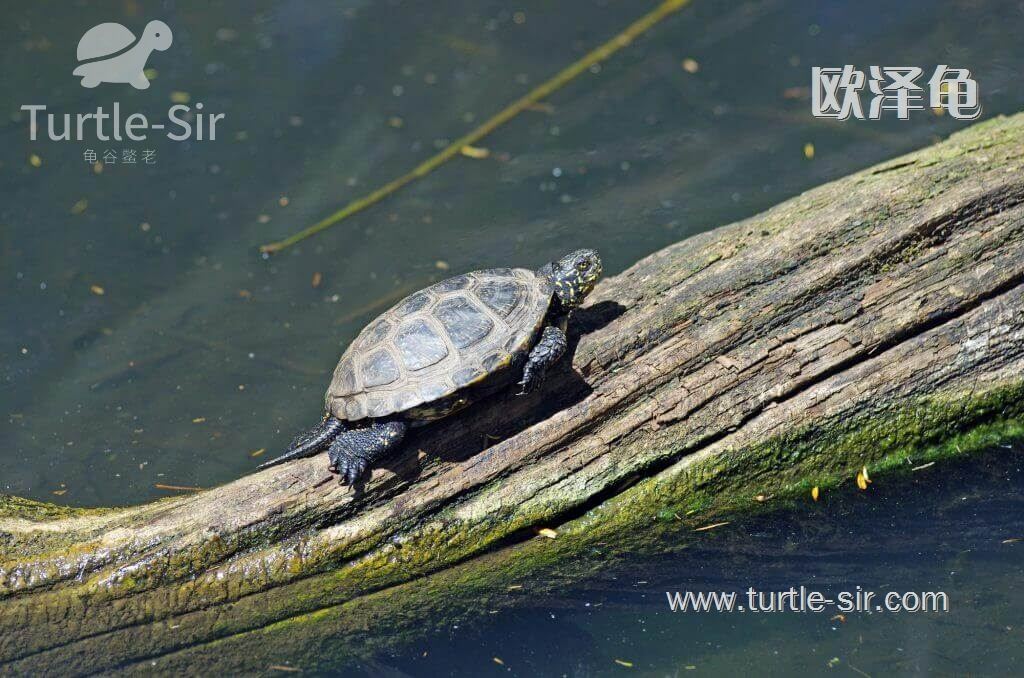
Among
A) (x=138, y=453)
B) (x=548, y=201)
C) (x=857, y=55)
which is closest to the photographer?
(x=138, y=453)

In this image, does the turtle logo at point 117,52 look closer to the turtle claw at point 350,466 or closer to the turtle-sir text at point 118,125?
the turtle-sir text at point 118,125

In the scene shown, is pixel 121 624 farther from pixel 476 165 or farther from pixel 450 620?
pixel 476 165

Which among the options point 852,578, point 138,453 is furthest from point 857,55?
point 138,453

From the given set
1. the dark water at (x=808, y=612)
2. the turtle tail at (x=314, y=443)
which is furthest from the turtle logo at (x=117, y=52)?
the dark water at (x=808, y=612)

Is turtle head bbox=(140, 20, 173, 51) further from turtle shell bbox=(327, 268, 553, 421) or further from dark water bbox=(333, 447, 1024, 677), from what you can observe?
dark water bbox=(333, 447, 1024, 677)

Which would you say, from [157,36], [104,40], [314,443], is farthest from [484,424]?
[104,40]

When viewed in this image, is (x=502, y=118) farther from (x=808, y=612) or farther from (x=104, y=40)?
(x=808, y=612)

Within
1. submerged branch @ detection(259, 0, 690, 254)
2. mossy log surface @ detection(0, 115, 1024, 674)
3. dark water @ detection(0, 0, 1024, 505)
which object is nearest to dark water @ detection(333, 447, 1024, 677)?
mossy log surface @ detection(0, 115, 1024, 674)
